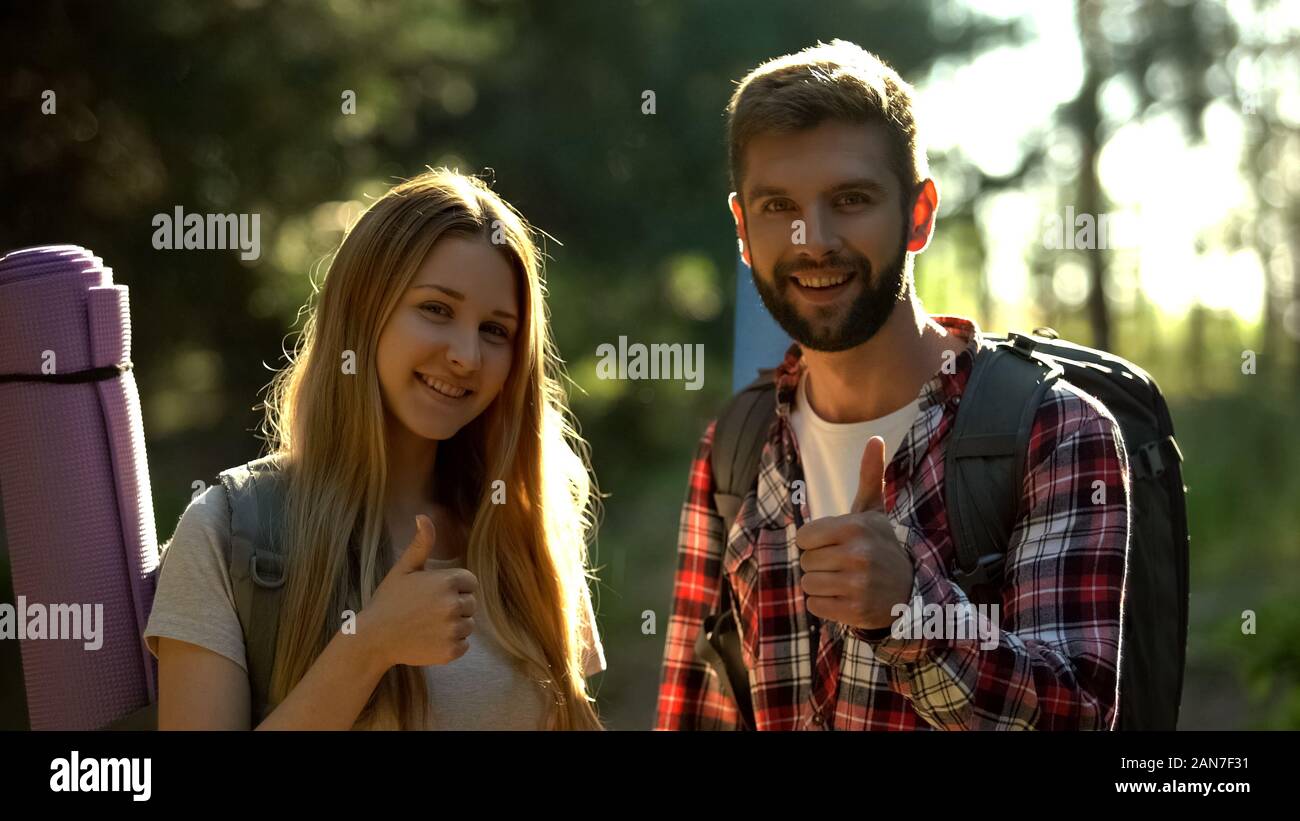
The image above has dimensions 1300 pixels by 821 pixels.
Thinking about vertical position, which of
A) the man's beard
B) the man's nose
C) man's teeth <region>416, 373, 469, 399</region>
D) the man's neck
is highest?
the man's nose

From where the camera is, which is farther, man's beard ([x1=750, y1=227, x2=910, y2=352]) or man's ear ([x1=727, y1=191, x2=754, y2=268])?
man's ear ([x1=727, y1=191, x2=754, y2=268])

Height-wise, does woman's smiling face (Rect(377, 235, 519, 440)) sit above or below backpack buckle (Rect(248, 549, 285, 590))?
above

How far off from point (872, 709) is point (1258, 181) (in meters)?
9.57

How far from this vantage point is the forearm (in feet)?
6.47

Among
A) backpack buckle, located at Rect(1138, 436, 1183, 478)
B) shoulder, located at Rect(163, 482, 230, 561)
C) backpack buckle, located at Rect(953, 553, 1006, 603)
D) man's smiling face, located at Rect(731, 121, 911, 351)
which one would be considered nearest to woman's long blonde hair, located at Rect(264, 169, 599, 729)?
shoulder, located at Rect(163, 482, 230, 561)

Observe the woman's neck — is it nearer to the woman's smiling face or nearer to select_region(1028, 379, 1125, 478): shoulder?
the woman's smiling face

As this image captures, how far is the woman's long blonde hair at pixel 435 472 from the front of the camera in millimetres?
2146

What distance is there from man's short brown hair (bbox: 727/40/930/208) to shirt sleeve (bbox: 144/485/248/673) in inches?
49.5

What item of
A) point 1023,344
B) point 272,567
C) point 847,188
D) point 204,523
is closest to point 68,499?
point 204,523

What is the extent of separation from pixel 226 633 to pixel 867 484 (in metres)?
1.05

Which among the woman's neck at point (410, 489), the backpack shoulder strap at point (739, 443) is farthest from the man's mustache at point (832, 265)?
the woman's neck at point (410, 489)

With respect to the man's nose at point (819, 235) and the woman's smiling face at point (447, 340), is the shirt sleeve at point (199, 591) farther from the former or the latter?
the man's nose at point (819, 235)

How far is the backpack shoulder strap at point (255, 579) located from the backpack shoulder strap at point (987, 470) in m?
1.18
